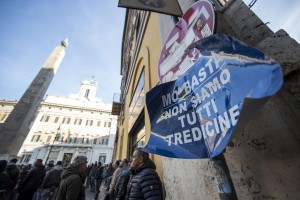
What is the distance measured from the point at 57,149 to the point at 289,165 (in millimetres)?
44035

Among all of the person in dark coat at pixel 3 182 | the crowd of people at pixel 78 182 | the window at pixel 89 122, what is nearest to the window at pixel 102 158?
the window at pixel 89 122

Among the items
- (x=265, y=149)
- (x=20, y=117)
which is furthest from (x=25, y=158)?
(x=265, y=149)

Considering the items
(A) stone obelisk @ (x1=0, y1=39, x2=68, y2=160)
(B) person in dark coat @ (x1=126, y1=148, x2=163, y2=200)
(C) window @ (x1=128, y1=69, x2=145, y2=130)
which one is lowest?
(B) person in dark coat @ (x1=126, y1=148, x2=163, y2=200)

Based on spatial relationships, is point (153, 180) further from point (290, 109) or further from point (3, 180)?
point (3, 180)

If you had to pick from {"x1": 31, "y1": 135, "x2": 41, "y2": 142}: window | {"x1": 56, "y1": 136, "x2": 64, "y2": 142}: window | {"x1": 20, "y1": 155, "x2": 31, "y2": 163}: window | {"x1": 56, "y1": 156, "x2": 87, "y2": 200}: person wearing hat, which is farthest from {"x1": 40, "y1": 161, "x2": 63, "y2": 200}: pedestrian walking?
{"x1": 20, "y1": 155, "x2": 31, "y2": 163}: window

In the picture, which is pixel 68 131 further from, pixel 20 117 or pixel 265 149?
pixel 265 149

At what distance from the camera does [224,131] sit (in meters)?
0.76

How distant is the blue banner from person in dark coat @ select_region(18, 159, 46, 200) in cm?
578

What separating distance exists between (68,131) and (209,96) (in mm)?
43193

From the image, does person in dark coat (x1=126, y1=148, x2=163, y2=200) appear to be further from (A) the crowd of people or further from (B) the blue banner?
(B) the blue banner

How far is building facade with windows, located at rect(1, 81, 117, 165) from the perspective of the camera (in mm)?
35062

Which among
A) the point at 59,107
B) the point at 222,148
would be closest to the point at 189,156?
the point at 222,148

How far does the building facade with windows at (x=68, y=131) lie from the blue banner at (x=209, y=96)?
40.0m

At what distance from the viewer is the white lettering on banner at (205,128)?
742 millimetres
